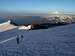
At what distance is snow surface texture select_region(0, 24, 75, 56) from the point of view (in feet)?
5.32

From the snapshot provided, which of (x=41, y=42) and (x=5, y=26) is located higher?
(x=5, y=26)

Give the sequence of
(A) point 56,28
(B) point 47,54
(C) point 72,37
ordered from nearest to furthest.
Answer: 1. (B) point 47,54
2. (C) point 72,37
3. (A) point 56,28

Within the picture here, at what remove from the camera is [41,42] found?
1.88m

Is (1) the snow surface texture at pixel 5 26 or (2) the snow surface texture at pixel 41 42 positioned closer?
(2) the snow surface texture at pixel 41 42

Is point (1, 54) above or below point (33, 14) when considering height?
below

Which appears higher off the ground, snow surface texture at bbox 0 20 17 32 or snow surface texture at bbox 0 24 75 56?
snow surface texture at bbox 0 20 17 32

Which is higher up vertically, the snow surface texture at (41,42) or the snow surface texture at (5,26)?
the snow surface texture at (5,26)

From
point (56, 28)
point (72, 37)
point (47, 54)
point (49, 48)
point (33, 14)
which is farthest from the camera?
point (56, 28)

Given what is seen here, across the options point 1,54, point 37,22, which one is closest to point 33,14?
point 37,22

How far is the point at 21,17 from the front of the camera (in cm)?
178

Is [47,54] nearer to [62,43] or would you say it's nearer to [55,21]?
[62,43]

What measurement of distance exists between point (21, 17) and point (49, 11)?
293 millimetres

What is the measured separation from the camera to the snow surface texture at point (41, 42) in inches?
63.9

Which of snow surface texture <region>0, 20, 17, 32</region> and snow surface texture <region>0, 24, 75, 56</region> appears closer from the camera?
snow surface texture <region>0, 24, 75, 56</region>
